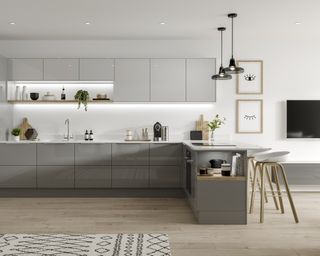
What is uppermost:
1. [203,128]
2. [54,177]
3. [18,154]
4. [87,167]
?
[203,128]

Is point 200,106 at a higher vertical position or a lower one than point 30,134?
higher

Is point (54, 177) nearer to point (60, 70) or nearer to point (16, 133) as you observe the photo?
point (16, 133)

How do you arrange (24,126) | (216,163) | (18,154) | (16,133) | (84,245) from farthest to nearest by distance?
(24,126) → (16,133) → (18,154) → (216,163) → (84,245)

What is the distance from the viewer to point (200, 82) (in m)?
7.03

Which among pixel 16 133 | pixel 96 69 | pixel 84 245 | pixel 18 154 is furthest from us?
pixel 96 69

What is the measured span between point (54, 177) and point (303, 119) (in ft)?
13.6

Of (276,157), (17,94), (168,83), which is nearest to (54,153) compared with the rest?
(17,94)

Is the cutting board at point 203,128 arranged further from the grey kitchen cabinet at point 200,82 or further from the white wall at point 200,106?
the grey kitchen cabinet at point 200,82

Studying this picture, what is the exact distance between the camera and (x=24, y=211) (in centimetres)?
554

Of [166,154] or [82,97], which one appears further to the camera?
[82,97]

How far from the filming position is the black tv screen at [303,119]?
23.6 feet

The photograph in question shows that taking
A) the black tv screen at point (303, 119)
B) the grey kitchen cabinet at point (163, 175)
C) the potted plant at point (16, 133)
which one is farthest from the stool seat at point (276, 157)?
the potted plant at point (16, 133)

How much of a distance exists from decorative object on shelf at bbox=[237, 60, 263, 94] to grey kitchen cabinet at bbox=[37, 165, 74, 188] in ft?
10.1

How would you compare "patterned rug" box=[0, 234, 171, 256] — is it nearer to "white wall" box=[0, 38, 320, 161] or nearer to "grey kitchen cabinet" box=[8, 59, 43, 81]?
"white wall" box=[0, 38, 320, 161]
